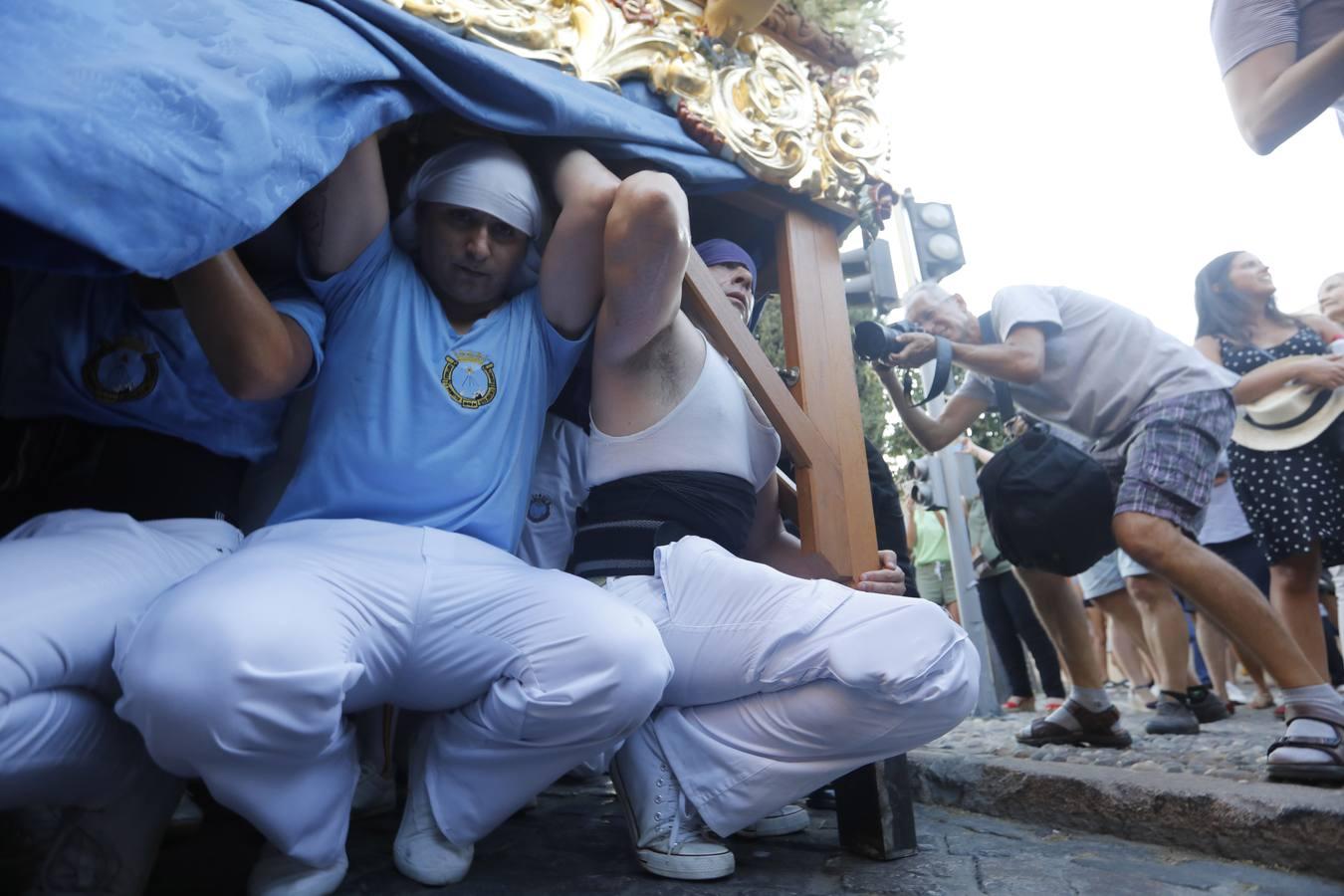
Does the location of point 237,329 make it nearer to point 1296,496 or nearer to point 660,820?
point 660,820

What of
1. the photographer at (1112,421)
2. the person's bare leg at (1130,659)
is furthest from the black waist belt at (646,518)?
the person's bare leg at (1130,659)

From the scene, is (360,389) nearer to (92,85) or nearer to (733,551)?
(92,85)

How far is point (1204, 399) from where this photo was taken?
278 cm

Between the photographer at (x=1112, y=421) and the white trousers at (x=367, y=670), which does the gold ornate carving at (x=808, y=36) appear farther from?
the white trousers at (x=367, y=670)

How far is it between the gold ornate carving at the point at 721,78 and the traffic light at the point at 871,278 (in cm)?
275

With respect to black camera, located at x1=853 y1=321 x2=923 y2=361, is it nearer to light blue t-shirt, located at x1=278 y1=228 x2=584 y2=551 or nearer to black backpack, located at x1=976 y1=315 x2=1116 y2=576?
black backpack, located at x1=976 y1=315 x2=1116 y2=576

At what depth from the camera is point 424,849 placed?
1.62m

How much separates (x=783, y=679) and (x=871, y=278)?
12.9ft

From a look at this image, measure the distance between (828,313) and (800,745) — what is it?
1.10 meters

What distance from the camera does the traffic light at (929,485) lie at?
18.0ft

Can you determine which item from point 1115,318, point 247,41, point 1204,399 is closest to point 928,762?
point 1204,399

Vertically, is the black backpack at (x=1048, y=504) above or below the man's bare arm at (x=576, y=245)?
below

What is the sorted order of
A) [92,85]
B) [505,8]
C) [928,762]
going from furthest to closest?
[928,762] → [505,8] → [92,85]

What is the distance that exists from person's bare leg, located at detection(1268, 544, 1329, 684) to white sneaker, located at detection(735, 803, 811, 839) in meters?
1.98
